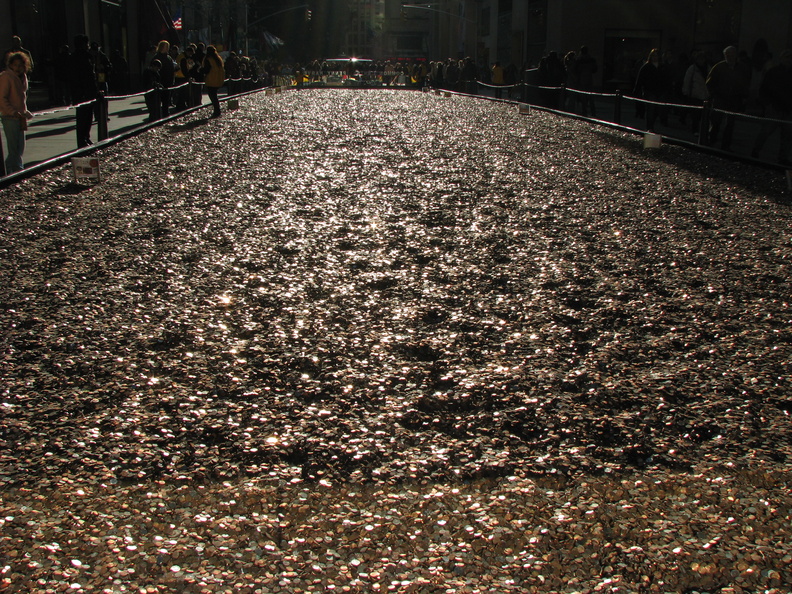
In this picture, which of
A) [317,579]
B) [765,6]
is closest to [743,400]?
[317,579]

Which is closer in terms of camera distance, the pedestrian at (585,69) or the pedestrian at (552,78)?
the pedestrian at (585,69)

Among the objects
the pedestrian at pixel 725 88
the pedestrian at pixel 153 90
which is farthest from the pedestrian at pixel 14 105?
the pedestrian at pixel 725 88

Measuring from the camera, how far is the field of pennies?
107 inches

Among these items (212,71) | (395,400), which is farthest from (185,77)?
(395,400)

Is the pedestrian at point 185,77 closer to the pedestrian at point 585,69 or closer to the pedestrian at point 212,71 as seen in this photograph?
the pedestrian at point 212,71

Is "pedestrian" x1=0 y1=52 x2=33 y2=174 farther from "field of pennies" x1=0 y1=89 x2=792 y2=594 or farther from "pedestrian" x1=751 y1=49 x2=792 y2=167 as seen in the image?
"pedestrian" x1=751 y1=49 x2=792 y2=167

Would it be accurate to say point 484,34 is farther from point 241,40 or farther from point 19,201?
point 19,201

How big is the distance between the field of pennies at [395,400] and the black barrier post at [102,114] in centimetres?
617

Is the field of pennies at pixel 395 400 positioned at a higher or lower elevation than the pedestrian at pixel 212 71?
lower

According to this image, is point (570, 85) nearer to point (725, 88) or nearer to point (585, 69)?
point (585, 69)

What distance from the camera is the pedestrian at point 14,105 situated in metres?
10.9

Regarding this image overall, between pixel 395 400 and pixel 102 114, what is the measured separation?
12.3 m

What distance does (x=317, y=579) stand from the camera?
257 cm

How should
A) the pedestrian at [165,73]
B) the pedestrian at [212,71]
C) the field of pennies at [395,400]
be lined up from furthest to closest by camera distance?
the pedestrian at [212,71] < the pedestrian at [165,73] < the field of pennies at [395,400]
